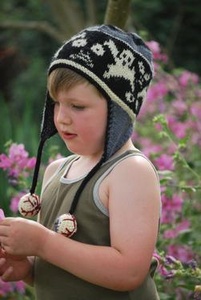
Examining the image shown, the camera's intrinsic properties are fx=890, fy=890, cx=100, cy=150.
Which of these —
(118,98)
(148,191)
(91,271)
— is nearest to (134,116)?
(118,98)

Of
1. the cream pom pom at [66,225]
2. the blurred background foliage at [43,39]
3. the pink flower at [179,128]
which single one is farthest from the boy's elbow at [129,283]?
the blurred background foliage at [43,39]

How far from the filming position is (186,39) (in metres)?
11.3

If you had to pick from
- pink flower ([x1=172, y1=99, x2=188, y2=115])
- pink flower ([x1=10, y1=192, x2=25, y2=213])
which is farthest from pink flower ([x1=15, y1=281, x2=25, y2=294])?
pink flower ([x1=172, y1=99, x2=188, y2=115])

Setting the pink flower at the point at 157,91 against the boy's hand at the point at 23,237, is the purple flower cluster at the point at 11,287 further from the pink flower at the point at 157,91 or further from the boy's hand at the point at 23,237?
the pink flower at the point at 157,91

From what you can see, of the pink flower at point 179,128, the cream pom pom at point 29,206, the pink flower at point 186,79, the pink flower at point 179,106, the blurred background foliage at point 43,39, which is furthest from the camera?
the blurred background foliage at point 43,39

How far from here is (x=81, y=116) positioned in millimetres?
2154

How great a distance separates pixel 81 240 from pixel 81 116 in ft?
1.01

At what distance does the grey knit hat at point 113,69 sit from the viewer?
7.15ft

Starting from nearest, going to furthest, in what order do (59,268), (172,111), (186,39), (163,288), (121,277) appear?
1. (121,277)
2. (59,268)
3. (163,288)
4. (172,111)
5. (186,39)

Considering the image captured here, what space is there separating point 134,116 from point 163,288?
1.14 m

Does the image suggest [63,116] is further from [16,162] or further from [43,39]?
[43,39]

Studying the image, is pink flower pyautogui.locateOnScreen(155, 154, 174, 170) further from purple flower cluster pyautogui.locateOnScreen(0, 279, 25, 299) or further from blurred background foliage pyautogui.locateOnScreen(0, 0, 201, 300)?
blurred background foliage pyautogui.locateOnScreen(0, 0, 201, 300)

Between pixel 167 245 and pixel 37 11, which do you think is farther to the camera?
pixel 37 11

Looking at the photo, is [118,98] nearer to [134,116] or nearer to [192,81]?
[134,116]
